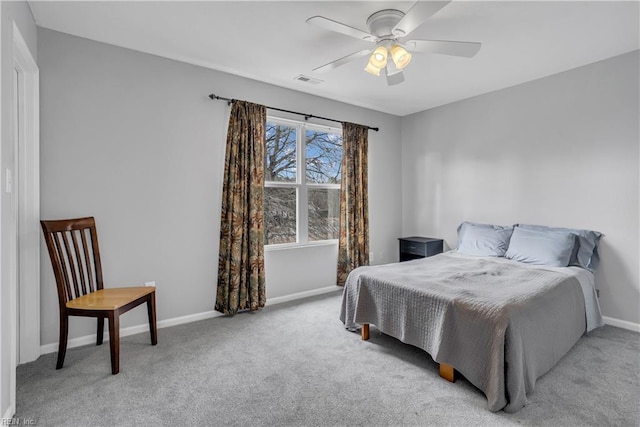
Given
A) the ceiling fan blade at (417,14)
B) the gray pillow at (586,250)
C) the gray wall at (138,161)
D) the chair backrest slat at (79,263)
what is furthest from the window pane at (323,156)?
the gray pillow at (586,250)

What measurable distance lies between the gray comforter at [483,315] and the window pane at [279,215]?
50.1 inches

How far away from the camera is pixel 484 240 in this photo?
3.67m

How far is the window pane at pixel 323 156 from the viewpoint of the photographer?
4094 mm

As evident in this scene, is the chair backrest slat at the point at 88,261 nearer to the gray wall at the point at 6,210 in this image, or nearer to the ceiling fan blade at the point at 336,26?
the gray wall at the point at 6,210

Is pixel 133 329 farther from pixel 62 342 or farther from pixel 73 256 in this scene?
pixel 73 256

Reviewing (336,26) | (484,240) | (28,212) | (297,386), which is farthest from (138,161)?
(484,240)

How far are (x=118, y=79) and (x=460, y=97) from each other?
12.8ft

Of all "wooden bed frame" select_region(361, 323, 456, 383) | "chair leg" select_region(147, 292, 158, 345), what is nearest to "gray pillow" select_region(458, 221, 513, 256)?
"wooden bed frame" select_region(361, 323, 456, 383)

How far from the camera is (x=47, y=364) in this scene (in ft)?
7.54

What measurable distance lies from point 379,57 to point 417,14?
1.40 ft

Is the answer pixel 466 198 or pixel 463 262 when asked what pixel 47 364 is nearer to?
pixel 463 262

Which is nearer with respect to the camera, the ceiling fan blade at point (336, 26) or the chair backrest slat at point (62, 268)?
the ceiling fan blade at point (336, 26)

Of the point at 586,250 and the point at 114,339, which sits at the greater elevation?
the point at 586,250

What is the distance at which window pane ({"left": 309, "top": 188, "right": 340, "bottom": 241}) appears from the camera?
415cm
